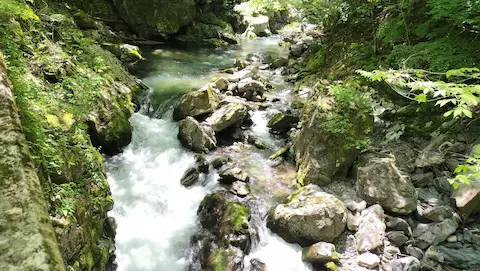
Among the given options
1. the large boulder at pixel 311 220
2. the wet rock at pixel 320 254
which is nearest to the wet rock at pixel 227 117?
the large boulder at pixel 311 220

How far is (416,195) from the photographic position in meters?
5.77

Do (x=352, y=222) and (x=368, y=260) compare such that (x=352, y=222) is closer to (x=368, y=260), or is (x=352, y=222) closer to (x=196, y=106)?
(x=368, y=260)

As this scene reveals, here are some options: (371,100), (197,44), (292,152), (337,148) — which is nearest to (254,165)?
(292,152)

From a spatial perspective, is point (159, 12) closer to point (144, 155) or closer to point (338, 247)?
point (144, 155)

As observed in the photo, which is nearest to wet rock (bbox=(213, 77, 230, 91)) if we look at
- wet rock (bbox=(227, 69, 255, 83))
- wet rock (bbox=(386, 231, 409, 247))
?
wet rock (bbox=(227, 69, 255, 83))

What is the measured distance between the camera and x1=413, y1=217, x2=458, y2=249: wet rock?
5203 millimetres

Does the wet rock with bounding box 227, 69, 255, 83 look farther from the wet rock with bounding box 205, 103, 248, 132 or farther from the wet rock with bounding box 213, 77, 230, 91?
the wet rock with bounding box 205, 103, 248, 132

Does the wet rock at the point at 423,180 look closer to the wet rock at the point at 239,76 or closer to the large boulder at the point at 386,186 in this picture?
the large boulder at the point at 386,186

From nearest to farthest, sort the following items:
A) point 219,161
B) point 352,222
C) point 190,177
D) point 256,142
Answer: point 352,222 < point 190,177 < point 219,161 < point 256,142

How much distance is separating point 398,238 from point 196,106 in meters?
6.87

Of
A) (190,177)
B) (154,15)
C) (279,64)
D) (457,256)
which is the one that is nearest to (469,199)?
(457,256)

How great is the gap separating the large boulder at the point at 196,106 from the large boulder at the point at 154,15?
1322 cm

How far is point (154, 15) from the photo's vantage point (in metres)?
21.0

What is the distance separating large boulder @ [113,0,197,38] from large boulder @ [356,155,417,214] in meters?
18.9
